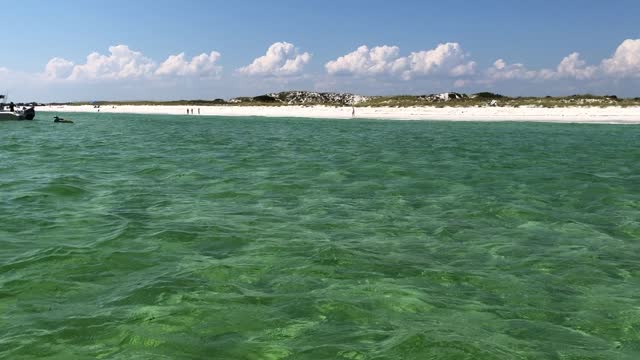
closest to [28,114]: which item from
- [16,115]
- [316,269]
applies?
[16,115]

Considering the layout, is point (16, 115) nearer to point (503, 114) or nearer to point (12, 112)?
point (12, 112)

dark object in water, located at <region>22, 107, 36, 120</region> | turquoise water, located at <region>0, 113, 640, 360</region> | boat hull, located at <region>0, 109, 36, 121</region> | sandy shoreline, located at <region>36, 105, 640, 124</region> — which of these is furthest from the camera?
sandy shoreline, located at <region>36, 105, 640, 124</region>

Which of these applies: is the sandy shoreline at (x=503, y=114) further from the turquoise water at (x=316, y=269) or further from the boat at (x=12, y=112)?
the turquoise water at (x=316, y=269)

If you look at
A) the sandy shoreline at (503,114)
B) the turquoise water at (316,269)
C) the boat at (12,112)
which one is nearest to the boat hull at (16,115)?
the boat at (12,112)

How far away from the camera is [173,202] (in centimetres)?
1756

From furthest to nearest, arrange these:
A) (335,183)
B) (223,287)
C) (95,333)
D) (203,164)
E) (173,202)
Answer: (203,164) < (335,183) < (173,202) < (223,287) < (95,333)

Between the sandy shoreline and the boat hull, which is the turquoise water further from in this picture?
the sandy shoreline

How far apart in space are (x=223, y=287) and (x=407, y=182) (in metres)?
14.9

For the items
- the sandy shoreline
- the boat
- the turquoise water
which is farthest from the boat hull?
the turquoise water

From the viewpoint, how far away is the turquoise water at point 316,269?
7.27 metres

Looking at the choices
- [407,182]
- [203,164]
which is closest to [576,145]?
[407,182]

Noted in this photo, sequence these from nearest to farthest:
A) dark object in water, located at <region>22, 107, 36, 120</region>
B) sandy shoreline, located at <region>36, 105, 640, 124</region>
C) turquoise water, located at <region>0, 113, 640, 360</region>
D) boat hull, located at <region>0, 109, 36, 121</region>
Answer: turquoise water, located at <region>0, 113, 640, 360</region> → boat hull, located at <region>0, 109, 36, 121</region> → dark object in water, located at <region>22, 107, 36, 120</region> → sandy shoreline, located at <region>36, 105, 640, 124</region>

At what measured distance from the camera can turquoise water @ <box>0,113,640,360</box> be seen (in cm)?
727

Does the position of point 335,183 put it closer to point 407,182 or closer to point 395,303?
point 407,182
